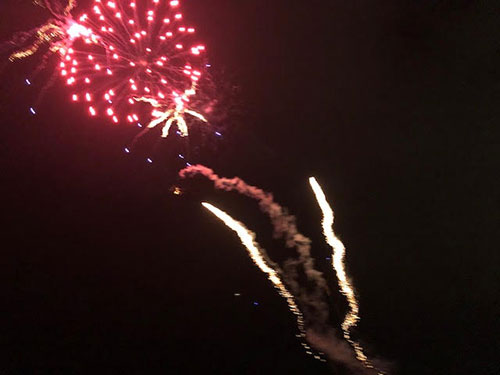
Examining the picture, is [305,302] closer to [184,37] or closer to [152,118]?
[152,118]

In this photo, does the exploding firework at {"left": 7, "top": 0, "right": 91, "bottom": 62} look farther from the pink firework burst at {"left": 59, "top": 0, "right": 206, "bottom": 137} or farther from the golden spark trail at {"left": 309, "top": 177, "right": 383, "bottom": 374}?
the golden spark trail at {"left": 309, "top": 177, "right": 383, "bottom": 374}

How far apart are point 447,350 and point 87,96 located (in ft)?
19.9

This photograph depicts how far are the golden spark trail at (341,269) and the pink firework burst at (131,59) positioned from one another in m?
2.51

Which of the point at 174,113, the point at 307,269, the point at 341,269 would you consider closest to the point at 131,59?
the point at 174,113

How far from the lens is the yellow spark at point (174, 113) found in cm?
600

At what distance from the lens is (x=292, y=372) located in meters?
7.75

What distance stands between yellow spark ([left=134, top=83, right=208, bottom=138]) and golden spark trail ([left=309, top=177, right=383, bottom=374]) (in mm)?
2067

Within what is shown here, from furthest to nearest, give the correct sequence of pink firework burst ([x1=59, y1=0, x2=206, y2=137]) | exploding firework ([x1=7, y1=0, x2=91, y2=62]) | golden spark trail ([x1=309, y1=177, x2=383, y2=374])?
golden spark trail ([x1=309, y1=177, x2=383, y2=374]) → exploding firework ([x1=7, y1=0, x2=91, y2=62]) → pink firework burst ([x1=59, y1=0, x2=206, y2=137])

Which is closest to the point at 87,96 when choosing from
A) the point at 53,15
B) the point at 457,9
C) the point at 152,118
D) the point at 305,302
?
the point at 152,118

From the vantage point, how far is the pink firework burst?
5.55 meters

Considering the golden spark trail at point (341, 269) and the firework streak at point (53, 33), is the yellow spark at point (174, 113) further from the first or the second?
the golden spark trail at point (341, 269)

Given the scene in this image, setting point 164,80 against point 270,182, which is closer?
point 164,80

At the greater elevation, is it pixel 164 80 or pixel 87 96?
pixel 164 80

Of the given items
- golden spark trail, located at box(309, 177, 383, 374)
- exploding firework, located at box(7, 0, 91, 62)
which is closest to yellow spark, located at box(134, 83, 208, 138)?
exploding firework, located at box(7, 0, 91, 62)
